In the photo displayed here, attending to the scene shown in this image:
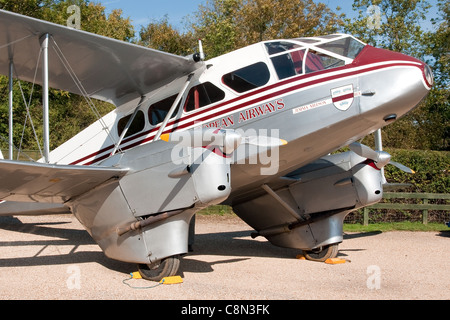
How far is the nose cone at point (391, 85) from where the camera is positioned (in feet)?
25.5

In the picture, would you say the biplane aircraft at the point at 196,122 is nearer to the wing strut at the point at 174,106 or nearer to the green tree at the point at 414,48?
the wing strut at the point at 174,106

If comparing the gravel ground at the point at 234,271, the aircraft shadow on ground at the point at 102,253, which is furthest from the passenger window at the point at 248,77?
the aircraft shadow on ground at the point at 102,253

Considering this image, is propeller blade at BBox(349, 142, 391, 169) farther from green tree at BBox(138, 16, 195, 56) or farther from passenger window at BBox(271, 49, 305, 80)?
A: green tree at BBox(138, 16, 195, 56)

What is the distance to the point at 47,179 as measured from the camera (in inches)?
324

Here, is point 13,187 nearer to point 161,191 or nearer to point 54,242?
point 161,191

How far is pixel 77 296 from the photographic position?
7.20 meters

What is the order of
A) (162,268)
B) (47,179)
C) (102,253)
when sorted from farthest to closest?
(102,253) < (162,268) < (47,179)

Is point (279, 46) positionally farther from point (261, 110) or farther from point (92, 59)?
point (92, 59)

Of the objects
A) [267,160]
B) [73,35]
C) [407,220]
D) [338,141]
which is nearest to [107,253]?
[267,160]

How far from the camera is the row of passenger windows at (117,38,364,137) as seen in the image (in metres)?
8.41

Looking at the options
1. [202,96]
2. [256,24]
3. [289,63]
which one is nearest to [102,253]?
[202,96]

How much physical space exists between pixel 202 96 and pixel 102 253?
15.6 feet

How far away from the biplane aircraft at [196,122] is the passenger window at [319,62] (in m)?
0.02

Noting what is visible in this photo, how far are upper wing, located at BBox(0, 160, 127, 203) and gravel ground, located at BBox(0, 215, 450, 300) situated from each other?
1.47 m
